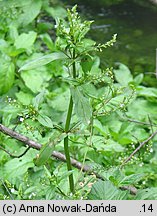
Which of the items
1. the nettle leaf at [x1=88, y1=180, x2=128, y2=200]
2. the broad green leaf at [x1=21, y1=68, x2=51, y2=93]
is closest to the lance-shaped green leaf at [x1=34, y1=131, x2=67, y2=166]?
the nettle leaf at [x1=88, y1=180, x2=128, y2=200]

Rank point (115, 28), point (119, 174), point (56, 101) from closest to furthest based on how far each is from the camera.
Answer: point (119, 174), point (56, 101), point (115, 28)

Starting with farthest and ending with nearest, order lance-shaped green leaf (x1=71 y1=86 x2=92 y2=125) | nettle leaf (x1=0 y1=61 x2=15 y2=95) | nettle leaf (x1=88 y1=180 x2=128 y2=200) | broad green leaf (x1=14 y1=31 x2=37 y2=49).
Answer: broad green leaf (x1=14 y1=31 x2=37 y2=49)
nettle leaf (x1=0 y1=61 x2=15 y2=95)
nettle leaf (x1=88 y1=180 x2=128 y2=200)
lance-shaped green leaf (x1=71 y1=86 x2=92 y2=125)

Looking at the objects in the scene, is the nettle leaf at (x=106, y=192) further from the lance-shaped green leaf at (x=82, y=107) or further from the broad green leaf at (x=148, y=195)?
the lance-shaped green leaf at (x=82, y=107)

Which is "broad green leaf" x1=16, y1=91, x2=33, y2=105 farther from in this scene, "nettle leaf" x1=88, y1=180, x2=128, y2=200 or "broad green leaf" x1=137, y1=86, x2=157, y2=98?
"nettle leaf" x1=88, y1=180, x2=128, y2=200

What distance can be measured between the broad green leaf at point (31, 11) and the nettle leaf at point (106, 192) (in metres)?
2.00

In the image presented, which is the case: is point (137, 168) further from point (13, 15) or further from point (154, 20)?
point (154, 20)

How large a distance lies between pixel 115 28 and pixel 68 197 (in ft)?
14.4

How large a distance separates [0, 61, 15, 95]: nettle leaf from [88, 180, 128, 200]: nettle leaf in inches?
53.0

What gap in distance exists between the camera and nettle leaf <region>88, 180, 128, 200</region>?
1442 mm

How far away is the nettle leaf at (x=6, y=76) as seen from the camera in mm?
2729

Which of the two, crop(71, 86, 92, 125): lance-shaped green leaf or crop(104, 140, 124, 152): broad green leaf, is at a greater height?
crop(71, 86, 92, 125): lance-shaped green leaf

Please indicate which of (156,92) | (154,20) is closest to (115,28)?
(154,20)

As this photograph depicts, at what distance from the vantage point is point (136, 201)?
1.41m

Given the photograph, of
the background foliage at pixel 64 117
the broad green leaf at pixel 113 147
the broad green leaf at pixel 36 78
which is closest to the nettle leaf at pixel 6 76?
the background foliage at pixel 64 117
